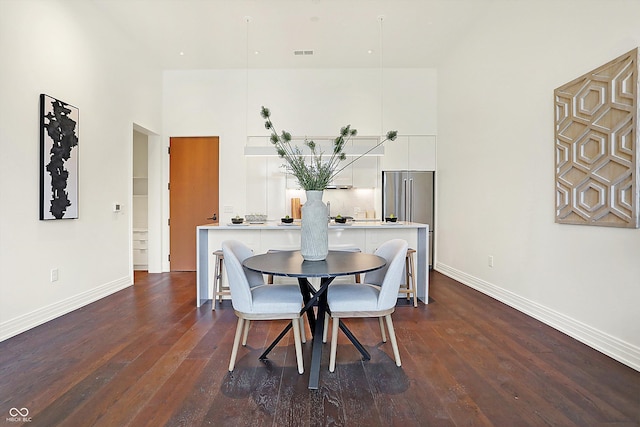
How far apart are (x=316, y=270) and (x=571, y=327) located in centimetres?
246

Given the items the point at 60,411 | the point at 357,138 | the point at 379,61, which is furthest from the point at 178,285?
the point at 379,61

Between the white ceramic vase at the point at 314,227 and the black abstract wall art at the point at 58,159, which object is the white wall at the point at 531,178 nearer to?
the white ceramic vase at the point at 314,227

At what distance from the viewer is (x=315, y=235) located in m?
2.41

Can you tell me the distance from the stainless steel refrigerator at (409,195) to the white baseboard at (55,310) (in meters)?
4.33

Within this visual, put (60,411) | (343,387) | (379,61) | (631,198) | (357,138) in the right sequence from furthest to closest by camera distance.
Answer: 1. (357,138)
2. (379,61)
3. (631,198)
4. (343,387)
5. (60,411)

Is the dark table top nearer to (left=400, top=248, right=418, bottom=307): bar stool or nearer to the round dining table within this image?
the round dining table

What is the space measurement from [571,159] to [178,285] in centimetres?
492

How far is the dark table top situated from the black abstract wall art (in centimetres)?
242

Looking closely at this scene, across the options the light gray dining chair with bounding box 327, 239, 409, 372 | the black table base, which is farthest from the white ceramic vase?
the light gray dining chair with bounding box 327, 239, 409, 372

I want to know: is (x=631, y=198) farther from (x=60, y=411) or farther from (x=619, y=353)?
(x=60, y=411)

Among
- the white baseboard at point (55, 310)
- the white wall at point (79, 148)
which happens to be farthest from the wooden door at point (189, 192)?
the white baseboard at point (55, 310)

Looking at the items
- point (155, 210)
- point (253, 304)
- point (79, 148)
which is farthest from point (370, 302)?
point (155, 210)

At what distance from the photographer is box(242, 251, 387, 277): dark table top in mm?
2018

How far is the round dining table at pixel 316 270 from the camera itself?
2037 mm
